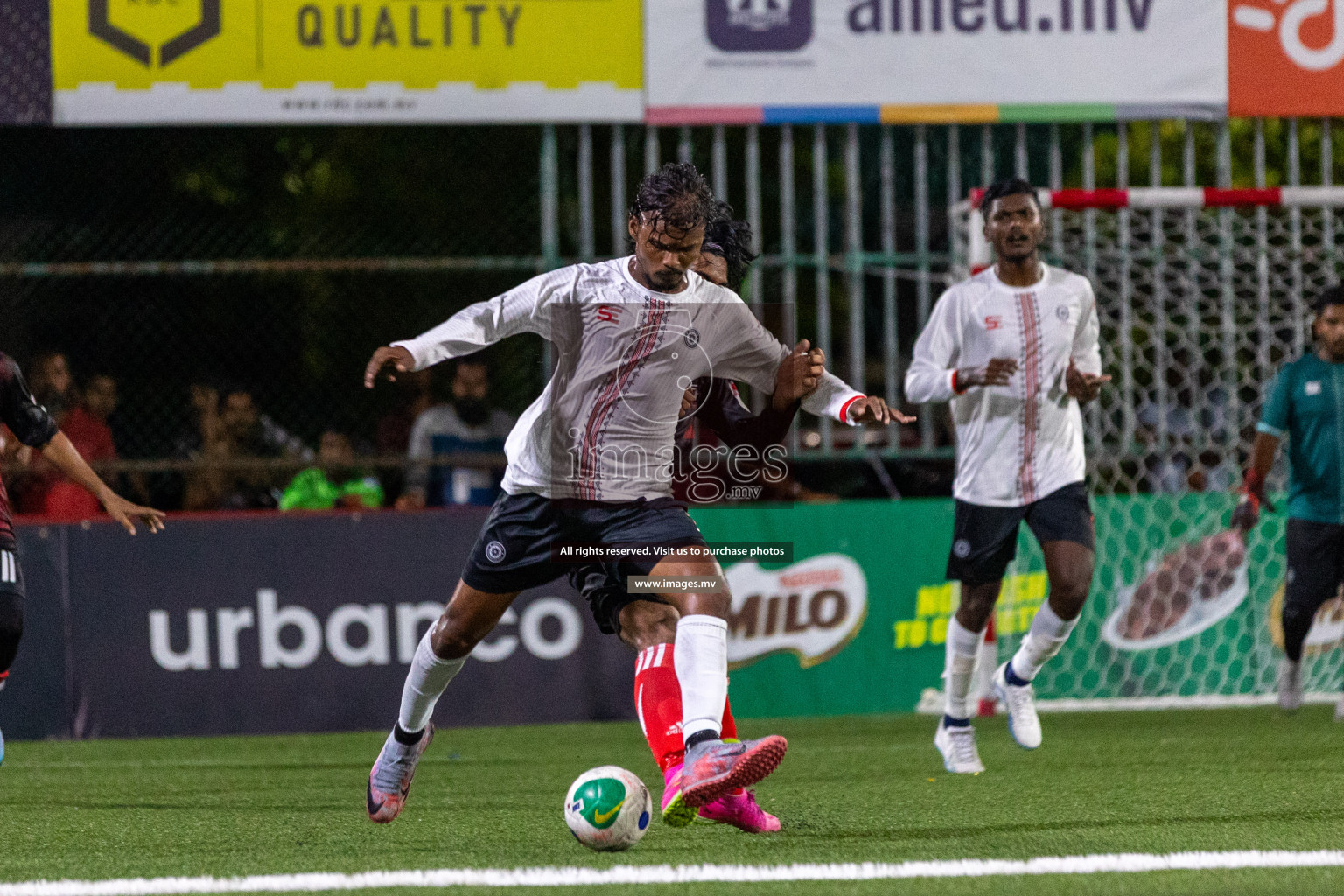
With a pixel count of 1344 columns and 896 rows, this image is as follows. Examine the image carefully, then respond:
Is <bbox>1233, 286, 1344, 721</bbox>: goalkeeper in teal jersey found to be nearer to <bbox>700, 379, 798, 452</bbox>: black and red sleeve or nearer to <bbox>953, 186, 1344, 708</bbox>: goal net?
<bbox>953, 186, 1344, 708</bbox>: goal net

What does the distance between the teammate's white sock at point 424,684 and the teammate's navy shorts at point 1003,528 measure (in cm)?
257

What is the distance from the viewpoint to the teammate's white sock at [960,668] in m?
7.02

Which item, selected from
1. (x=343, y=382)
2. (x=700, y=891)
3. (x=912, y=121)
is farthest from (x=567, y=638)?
(x=700, y=891)

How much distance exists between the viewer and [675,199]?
16.3 feet

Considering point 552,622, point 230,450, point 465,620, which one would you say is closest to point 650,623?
point 465,620

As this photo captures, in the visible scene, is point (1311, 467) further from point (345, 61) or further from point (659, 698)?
point (345, 61)

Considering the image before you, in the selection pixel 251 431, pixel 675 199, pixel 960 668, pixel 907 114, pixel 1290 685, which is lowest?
pixel 1290 685

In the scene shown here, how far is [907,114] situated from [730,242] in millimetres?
4853

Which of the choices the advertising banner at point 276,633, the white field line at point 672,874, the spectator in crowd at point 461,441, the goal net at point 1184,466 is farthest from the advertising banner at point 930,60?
the white field line at point 672,874

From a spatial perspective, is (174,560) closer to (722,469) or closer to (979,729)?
(722,469)

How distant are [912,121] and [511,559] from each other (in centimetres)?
614

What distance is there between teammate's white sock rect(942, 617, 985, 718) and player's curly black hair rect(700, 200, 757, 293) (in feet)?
6.56

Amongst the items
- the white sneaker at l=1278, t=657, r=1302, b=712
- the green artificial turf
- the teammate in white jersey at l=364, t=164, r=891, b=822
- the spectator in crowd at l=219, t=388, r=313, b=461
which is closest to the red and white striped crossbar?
the white sneaker at l=1278, t=657, r=1302, b=712

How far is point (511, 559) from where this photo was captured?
5117mm
